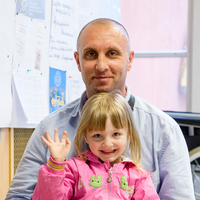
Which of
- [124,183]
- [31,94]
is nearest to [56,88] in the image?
[31,94]

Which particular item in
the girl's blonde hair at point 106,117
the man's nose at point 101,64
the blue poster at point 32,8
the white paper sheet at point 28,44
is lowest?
the girl's blonde hair at point 106,117

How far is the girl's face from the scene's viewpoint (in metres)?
1.02

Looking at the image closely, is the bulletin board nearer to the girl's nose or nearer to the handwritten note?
the handwritten note

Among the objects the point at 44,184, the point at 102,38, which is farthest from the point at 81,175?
the point at 102,38

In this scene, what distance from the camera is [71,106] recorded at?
1.42 m

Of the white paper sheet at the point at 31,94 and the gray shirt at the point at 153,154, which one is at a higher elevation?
the white paper sheet at the point at 31,94

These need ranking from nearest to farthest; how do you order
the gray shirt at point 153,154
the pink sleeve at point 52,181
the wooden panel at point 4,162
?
1. the pink sleeve at point 52,181
2. the gray shirt at point 153,154
3. the wooden panel at point 4,162

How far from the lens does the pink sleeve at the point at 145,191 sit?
1022 mm

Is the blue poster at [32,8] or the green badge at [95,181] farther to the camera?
the blue poster at [32,8]

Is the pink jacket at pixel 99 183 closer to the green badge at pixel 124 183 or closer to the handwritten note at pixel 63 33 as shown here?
the green badge at pixel 124 183

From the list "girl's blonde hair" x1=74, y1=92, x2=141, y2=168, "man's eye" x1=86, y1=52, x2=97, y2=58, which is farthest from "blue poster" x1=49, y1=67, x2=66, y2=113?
"girl's blonde hair" x1=74, y1=92, x2=141, y2=168

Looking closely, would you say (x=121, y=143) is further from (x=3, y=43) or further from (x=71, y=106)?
(x=3, y=43)

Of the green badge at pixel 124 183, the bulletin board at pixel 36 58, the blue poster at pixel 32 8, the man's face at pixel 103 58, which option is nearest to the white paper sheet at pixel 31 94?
the bulletin board at pixel 36 58

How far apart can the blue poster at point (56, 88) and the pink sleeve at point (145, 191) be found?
0.99 m
